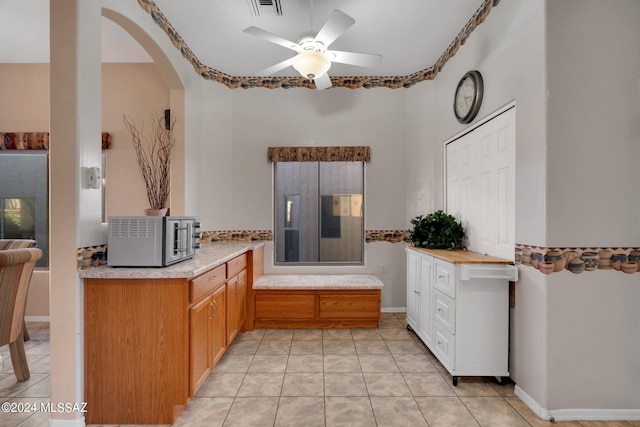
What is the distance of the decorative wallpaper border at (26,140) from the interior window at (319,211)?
201cm

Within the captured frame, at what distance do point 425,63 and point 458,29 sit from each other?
693 millimetres

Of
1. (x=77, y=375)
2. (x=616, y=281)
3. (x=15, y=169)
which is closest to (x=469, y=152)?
(x=616, y=281)

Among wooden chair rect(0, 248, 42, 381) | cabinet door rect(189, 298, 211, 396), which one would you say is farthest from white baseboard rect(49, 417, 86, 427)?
wooden chair rect(0, 248, 42, 381)

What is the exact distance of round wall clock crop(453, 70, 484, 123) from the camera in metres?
2.72

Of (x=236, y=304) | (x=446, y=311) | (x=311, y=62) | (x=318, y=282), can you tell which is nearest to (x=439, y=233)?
(x=446, y=311)

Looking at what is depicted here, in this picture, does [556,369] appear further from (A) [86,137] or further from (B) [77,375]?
(A) [86,137]

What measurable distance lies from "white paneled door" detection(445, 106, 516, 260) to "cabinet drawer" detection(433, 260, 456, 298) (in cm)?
45

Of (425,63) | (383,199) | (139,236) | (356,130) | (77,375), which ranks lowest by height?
(77,375)

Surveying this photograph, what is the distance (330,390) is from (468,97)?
9.13 feet

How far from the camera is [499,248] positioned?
252 cm

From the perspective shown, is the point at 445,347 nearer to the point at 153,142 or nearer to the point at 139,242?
the point at 139,242

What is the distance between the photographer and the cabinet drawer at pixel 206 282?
199cm

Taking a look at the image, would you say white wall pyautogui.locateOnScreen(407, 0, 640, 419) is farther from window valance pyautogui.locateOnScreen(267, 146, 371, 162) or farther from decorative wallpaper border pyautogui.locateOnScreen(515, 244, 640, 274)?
window valance pyautogui.locateOnScreen(267, 146, 371, 162)

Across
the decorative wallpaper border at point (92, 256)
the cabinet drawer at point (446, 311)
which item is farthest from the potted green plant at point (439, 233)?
the decorative wallpaper border at point (92, 256)
